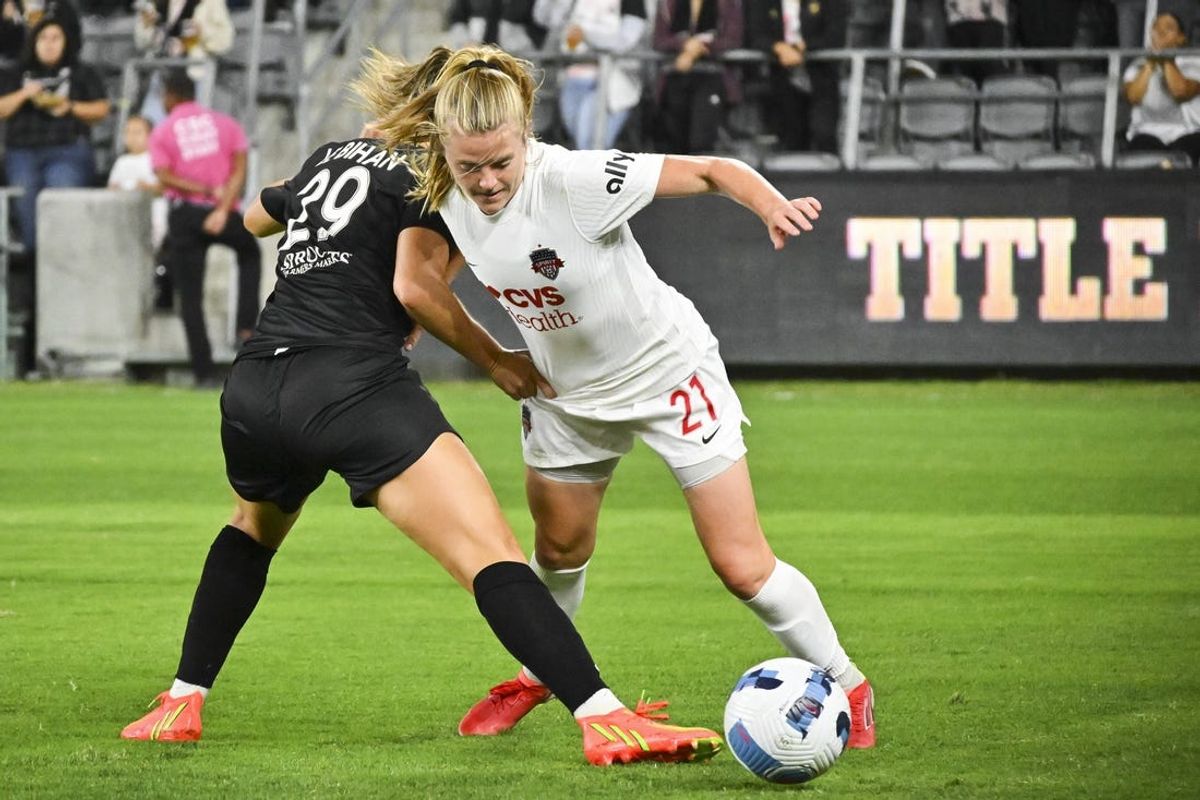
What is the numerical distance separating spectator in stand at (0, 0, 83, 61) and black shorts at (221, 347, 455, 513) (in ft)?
50.0

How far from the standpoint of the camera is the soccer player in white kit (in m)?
4.91

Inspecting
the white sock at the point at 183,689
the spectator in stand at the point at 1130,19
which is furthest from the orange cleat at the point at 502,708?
the spectator in stand at the point at 1130,19

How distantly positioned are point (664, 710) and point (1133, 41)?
14164 mm

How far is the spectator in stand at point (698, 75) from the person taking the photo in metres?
17.6

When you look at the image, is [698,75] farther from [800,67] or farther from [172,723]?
[172,723]

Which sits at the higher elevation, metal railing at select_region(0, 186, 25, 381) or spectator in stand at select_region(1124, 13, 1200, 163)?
Answer: spectator in stand at select_region(1124, 13, 1200, 163)

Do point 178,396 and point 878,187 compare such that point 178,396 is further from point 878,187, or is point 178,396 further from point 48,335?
point 878,187

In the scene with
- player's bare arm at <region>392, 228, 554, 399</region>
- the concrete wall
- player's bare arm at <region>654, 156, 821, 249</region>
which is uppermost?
player's bare arm at <region>654, 156, 821, 249</region>

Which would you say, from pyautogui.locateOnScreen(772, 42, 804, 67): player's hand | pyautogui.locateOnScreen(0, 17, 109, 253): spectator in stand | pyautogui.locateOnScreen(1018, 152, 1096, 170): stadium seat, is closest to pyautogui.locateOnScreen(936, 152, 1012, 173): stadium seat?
pyautogui.locateOnScreen(1018, 152, 1096, 170): stadium seat

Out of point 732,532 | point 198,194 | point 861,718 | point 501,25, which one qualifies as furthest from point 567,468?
point 501,25

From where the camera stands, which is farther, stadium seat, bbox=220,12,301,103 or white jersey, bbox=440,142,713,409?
stadium seat, bbox=220,12,301,103

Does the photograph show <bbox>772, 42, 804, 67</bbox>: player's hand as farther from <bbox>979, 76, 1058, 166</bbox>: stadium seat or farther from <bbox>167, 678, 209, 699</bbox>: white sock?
<bbox>167, 678, 209, 699</bbox>: white sock

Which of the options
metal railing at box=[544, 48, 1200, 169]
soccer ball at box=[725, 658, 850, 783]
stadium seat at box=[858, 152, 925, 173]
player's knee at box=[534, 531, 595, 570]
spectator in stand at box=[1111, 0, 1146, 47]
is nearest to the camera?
soccer ball at box=[725, 658, 850, 783]

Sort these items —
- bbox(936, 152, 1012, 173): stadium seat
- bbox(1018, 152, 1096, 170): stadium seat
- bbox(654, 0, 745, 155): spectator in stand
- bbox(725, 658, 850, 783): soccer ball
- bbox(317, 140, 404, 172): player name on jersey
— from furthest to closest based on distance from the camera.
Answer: bbox(654, 0, 745, 155): spectator in stand < bbox(1018, 152, 1096, 170): stadium seat < bbox(936, 152, 1012, 173): stadium seat < bbox(317, 140, 404, 172): player name on jersey < bbox(725, 658, 850, 783): soccer ball
